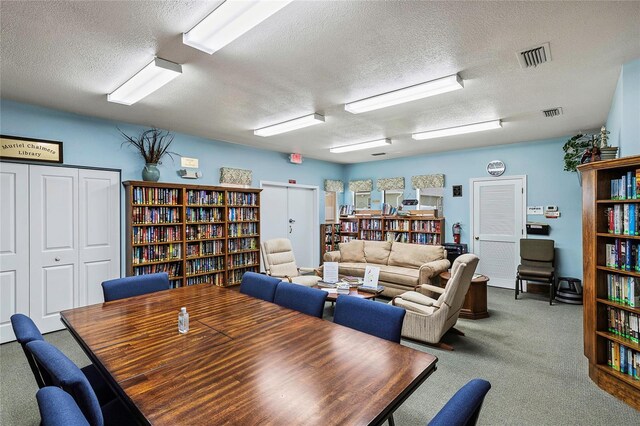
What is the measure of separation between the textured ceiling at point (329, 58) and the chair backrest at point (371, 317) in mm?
1878

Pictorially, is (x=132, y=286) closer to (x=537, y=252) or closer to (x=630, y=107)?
(x=630, y=107)

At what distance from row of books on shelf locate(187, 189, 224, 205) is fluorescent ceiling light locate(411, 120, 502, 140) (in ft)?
11.2

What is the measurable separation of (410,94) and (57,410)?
331 cm

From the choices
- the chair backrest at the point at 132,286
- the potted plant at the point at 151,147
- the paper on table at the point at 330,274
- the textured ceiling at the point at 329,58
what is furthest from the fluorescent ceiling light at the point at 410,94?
the potted plant at the point at 151,147

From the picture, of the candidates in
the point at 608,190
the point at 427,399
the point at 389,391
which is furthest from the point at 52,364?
the point at 608,190

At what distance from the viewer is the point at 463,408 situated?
39.0 inches

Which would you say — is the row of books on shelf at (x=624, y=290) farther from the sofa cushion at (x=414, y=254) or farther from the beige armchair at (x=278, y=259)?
the beige armchair at (x=278, y=259)

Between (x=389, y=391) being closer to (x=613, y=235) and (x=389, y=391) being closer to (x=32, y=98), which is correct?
(x=613, y=235)

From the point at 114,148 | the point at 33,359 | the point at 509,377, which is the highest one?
the point at 114,148

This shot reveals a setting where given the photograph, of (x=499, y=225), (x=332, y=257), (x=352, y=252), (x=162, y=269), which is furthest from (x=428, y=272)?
(x=162, y=269)

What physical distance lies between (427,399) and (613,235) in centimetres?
202

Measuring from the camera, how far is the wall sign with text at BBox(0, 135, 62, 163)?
3.55 metres

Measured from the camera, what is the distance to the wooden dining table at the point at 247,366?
1.15m

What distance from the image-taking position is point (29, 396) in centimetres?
249
